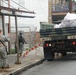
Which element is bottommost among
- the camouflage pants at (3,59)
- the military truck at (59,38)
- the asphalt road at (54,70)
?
the asphalt road at (54,70)

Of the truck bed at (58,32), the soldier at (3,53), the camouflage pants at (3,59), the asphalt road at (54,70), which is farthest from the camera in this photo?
the truck bed at (58,32)

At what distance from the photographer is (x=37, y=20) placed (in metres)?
42.5

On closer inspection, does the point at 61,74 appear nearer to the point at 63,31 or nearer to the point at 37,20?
the point at 63,31

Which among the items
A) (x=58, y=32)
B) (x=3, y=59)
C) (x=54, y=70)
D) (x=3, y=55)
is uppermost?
(x=58, y=32)

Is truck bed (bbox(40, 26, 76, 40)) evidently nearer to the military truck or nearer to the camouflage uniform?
the military truck

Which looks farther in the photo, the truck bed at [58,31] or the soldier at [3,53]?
the truck bed at [58,31]

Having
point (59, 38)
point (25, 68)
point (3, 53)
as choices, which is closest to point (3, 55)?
point (3, 53)

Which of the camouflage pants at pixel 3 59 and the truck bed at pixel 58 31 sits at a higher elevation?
the truck bed at pixel 58 31

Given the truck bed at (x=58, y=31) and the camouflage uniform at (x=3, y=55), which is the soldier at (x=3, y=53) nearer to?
the camouflage uniform at (x=3, y=55)

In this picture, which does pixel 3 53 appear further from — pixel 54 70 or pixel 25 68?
pixel 54 70

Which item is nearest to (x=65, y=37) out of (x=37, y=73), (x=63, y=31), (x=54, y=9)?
(x=63, y=31)

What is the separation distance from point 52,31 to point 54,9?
3097 centimetres

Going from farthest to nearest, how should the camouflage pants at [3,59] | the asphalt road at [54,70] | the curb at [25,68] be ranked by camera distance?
1. the camouflage pants at [3,59]
2. the asphalt road at [54,70]
3. the curb at [25,68]

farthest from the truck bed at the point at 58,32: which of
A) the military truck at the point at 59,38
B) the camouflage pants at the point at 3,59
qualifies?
the camouflage pants at the point at 3,59
